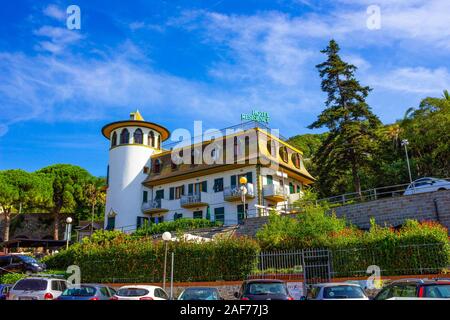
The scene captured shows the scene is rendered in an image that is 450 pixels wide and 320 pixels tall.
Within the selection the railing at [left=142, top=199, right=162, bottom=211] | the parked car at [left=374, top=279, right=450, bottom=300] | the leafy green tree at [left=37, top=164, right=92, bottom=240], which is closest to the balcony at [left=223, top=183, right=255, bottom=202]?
the railing at [left=142, top=199, right=162, bottom=211]

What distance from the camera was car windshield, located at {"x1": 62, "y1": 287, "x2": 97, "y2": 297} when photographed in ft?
38.0

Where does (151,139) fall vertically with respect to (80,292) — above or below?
above

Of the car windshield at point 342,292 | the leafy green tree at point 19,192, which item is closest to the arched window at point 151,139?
the leafy green tree at point 19,192

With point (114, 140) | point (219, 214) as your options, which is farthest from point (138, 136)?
point (219, 214)

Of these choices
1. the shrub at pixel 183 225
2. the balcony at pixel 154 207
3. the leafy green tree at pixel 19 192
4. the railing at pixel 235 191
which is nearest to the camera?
the shrub at pixel 183 225

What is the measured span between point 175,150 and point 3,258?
18.9 meters

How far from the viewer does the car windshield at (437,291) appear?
8.48m

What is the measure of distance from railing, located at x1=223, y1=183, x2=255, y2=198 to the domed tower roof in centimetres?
1321

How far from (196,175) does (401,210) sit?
19149 millimetres

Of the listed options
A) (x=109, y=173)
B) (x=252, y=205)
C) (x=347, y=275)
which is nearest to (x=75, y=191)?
(x=109, y=173)

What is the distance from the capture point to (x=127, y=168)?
4100 centimetres

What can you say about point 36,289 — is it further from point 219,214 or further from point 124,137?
point 124,137

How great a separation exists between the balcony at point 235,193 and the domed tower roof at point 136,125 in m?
13.2

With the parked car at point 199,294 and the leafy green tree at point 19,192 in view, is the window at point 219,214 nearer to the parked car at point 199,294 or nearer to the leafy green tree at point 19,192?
the parked car at point 199,294
